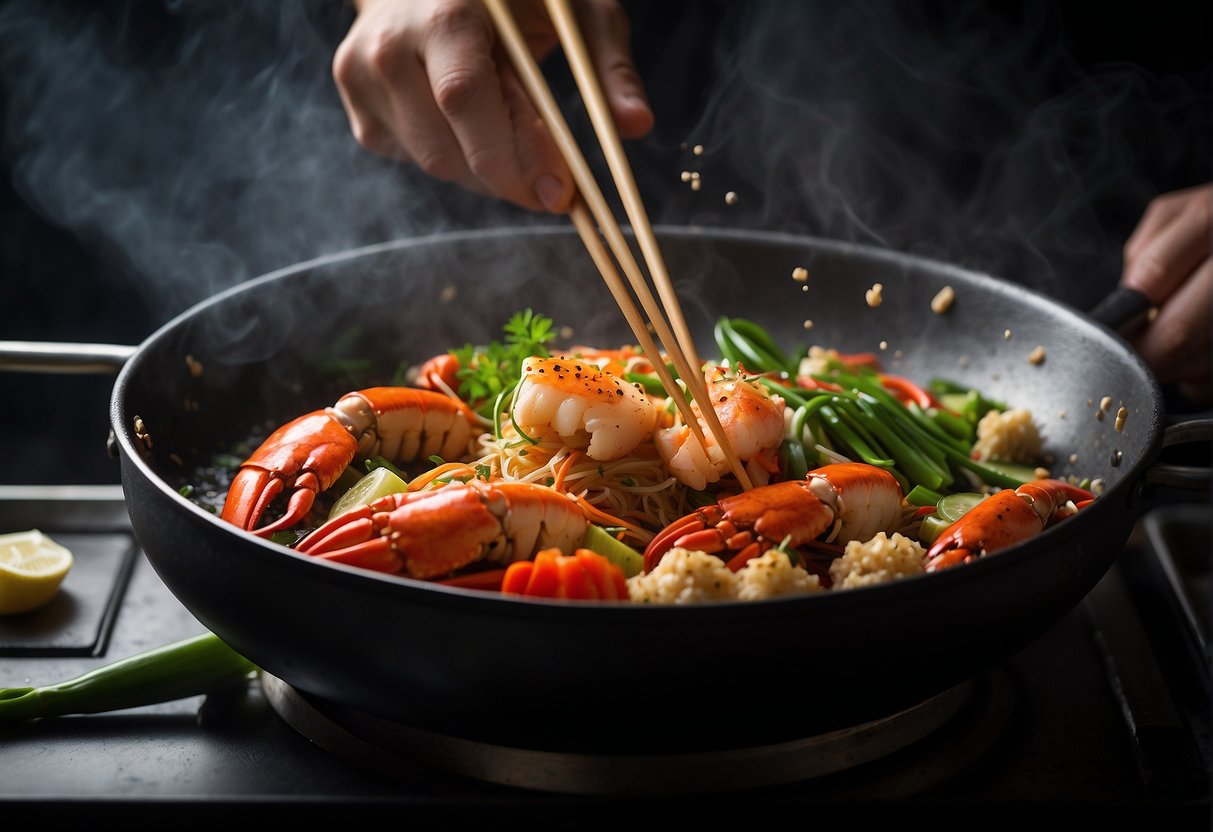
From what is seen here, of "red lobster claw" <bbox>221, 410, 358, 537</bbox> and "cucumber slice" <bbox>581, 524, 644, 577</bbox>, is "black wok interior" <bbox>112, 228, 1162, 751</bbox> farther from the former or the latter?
"cucumber slice" <bbox>581, 524, 644, 577</bbox>

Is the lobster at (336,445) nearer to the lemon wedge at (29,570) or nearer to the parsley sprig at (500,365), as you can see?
the parsley sprig at (500,365)

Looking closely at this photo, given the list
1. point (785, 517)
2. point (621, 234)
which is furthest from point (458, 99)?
point (785, 517)

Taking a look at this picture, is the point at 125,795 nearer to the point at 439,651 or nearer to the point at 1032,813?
the point at 439,651

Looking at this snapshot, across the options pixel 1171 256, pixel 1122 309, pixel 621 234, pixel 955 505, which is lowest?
pixel 955 505

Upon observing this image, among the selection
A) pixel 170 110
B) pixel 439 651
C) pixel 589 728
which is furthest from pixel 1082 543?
pixel 170 110

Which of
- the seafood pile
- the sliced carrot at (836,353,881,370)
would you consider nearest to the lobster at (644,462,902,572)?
the seafood pile

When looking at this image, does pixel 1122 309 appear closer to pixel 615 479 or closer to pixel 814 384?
pixel 814 384

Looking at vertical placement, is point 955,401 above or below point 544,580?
below
